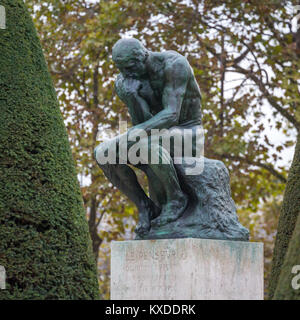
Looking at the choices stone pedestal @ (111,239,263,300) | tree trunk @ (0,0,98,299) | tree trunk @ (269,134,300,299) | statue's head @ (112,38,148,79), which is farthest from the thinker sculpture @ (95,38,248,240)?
tree trunk @ (269,134,300,299)

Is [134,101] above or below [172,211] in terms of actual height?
above

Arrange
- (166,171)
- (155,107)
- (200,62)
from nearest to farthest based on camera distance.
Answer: (166,171) → (155,107) → (200,62)

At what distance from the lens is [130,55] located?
5930 millimetres

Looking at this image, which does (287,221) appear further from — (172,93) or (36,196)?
(36,196)

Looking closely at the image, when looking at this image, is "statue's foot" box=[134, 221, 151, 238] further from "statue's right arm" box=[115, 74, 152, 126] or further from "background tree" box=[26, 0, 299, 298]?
"background tree" box=[26, 0, 299, 298]

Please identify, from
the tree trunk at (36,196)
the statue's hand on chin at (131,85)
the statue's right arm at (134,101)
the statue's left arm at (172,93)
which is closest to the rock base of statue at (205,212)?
the statue's left arm at (172,93)

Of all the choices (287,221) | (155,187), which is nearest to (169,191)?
(155,187)

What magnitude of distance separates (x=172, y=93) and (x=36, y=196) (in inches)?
72.9

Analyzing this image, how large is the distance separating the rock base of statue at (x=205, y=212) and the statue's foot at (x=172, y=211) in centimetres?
4

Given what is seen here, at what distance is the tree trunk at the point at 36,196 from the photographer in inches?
249

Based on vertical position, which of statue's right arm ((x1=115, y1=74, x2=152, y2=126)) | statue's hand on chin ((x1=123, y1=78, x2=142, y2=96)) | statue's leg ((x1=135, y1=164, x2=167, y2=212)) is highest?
statue's hand on chin ((x1=123, y1=78, x2=142, y2=96))

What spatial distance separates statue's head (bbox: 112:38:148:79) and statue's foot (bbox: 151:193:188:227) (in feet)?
4.41

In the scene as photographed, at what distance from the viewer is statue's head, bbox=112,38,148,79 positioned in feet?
19.4

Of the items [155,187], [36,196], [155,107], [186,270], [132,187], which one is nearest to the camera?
[186,270]
